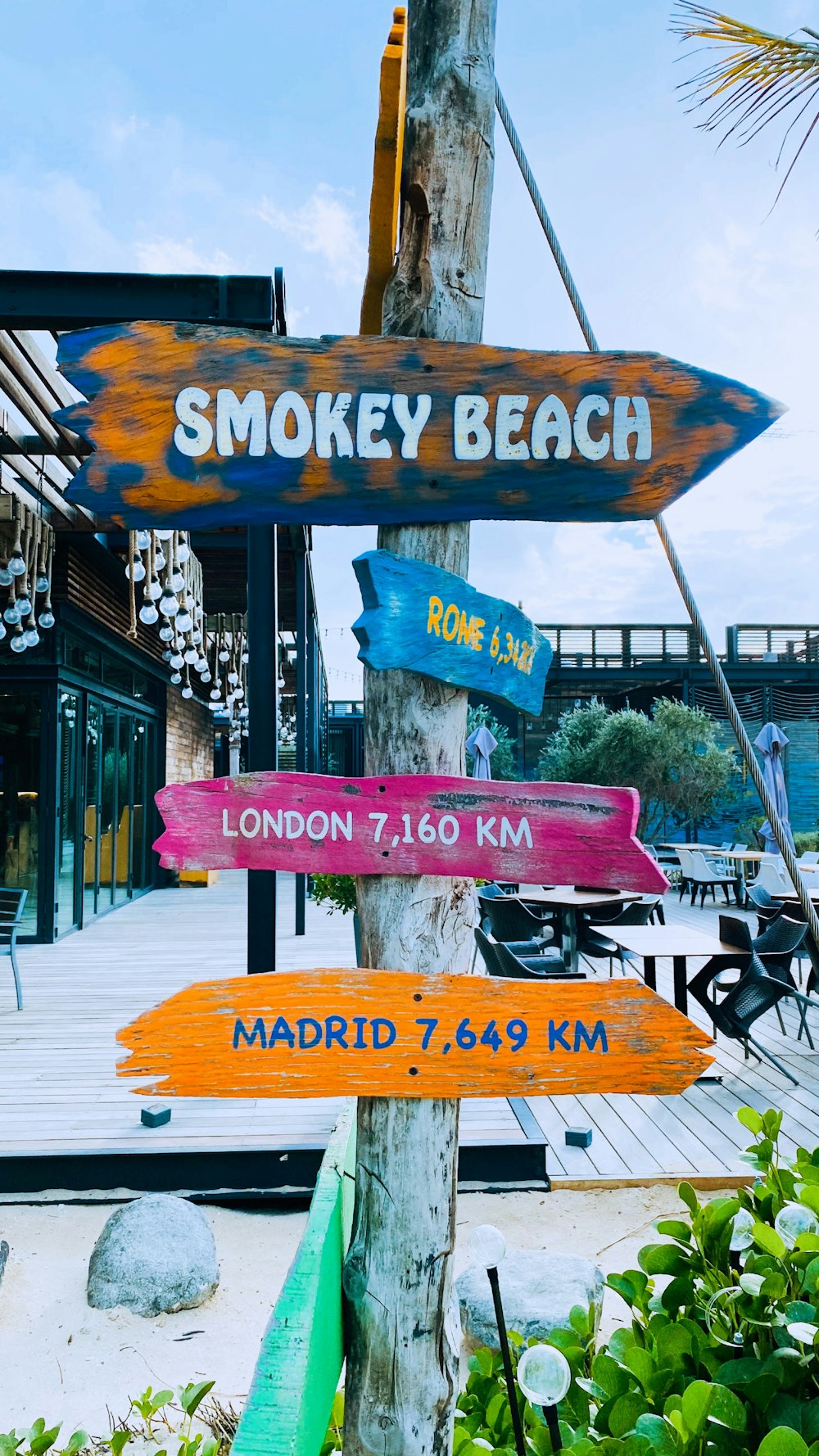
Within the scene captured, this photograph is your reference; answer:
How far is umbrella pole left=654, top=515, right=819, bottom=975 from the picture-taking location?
4.88 ft

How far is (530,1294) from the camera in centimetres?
275

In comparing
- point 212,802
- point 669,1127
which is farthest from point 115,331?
point 669,1127

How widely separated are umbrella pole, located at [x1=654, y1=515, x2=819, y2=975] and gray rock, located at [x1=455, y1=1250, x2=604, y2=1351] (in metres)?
1.74

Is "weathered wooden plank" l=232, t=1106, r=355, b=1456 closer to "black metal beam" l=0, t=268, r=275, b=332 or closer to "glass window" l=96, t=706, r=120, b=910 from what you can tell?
"black metal beam" l=0, t=268, r=275, b=332

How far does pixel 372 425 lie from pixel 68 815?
854 cm

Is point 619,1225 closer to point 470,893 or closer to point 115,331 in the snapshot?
point 470,893

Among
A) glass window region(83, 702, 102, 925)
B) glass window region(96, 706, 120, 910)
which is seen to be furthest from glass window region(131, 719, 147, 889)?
glass window region(83, 702, 102, 925)

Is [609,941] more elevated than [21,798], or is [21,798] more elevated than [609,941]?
[21,798]

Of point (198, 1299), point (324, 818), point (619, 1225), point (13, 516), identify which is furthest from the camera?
point (13, 516)

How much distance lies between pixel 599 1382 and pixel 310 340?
1734mm

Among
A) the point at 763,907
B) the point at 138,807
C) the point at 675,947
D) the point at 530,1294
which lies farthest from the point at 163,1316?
the point at 138,807

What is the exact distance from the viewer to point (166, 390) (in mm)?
1457

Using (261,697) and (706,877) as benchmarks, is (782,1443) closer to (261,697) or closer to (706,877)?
(261,697)

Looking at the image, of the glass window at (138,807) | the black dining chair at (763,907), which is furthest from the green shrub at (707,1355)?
the glass window at (138,807)
